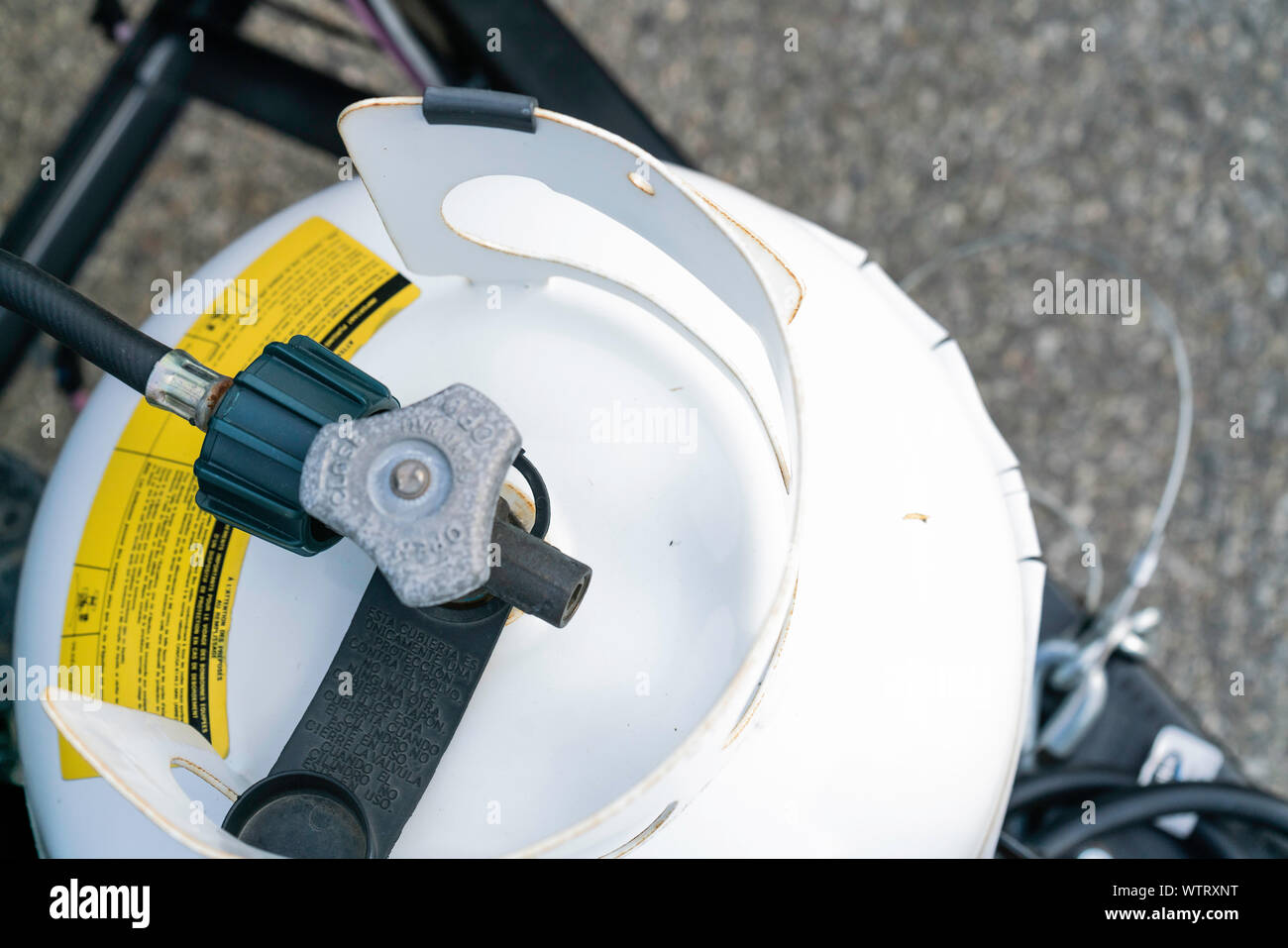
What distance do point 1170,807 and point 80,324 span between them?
2.67 ft

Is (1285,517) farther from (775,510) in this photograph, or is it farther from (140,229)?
(140,229)

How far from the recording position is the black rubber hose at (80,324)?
0.50m

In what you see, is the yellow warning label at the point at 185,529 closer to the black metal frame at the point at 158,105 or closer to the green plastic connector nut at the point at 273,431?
the green plastic connector nut at the point at 273,431

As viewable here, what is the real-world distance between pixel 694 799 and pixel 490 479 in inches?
8.6

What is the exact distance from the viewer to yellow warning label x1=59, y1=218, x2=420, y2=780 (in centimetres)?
57

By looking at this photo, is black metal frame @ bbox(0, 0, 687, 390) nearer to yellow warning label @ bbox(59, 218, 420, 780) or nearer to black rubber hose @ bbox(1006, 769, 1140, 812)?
yellow warning label @ bbox(59, 218, 420, 780)

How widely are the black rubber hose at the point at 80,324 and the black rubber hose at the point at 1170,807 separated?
70 cm

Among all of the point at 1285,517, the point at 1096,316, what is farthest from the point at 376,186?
the point at 1285,517

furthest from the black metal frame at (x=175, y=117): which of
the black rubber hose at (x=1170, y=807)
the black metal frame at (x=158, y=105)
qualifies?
the black rubber hose at (x=1170, y=807)

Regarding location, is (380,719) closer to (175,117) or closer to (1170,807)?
(1170,807)

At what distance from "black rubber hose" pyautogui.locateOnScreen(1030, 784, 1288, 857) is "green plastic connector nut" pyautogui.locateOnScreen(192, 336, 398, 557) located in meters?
0.63

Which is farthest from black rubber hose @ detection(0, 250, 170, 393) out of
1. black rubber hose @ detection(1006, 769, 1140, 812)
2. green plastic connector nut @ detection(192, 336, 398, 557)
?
black rubber hose @ detection(1006, 769, 1140, 812)

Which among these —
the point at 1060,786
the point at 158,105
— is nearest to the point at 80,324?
the point at 158,105
